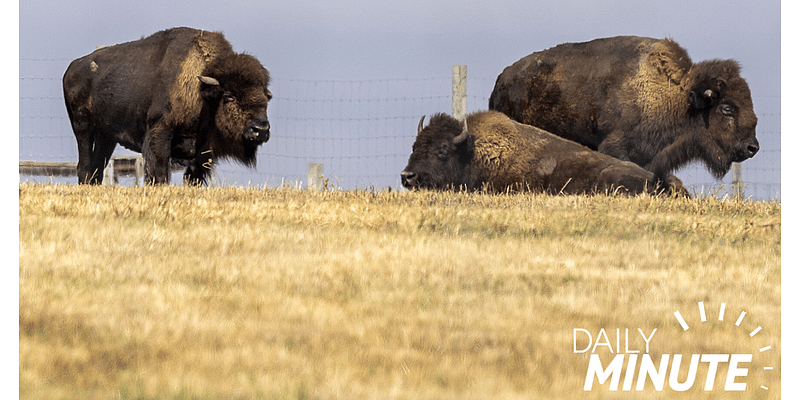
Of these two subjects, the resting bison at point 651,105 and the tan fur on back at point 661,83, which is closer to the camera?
the resting bison at point 651,105

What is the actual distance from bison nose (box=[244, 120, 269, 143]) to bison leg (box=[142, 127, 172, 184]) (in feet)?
3.36

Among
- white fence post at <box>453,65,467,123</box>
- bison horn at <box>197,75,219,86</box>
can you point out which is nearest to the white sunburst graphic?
bison horn at <box>197,75,219,86</box>

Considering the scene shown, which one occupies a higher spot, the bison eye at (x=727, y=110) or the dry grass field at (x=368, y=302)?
the bison eye at (x=727, y=110)

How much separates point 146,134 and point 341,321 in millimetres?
8224

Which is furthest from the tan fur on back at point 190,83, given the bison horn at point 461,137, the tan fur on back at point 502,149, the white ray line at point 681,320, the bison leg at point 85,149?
the white ray line at point 681,320

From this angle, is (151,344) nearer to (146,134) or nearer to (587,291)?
(587,291)

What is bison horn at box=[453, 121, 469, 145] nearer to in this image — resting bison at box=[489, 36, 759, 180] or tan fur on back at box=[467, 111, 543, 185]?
tan fur on back at box=[467, 111, 543, 185]

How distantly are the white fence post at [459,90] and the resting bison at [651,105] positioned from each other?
1289 millimetres

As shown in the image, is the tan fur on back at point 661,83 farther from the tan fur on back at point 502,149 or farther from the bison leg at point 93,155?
the bison leg at point 93,155

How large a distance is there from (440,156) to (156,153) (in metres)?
3.79

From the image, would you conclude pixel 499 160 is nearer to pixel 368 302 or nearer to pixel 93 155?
pixel 93 155

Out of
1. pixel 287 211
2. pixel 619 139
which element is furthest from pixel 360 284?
pixel 619 139

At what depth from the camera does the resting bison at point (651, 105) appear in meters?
11.3

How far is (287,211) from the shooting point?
21.2 ft
